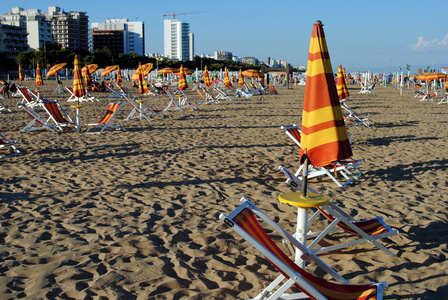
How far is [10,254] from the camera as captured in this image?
3.07 m

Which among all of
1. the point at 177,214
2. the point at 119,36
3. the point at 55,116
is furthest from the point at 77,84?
the point at 119,36

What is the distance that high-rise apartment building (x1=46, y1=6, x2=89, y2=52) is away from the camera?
11556 cm

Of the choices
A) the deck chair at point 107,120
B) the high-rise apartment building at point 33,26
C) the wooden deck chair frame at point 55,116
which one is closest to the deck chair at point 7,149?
the wooden deck chair frame at point 55,116

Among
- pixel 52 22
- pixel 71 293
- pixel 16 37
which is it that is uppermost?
pixel 52 22

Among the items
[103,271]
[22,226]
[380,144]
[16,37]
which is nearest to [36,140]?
A: [22,226]

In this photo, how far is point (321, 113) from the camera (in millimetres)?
2484

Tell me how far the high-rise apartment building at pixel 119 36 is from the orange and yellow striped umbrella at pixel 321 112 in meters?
132

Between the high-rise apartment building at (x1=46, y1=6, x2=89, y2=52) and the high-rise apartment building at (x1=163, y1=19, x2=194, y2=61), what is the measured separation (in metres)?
51.9

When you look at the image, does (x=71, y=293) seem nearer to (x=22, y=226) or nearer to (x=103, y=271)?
(x=103, y=271)

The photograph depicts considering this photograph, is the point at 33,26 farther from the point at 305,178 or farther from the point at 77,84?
the point at 305,178

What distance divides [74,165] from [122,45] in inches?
5220

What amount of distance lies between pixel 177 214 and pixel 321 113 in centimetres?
202

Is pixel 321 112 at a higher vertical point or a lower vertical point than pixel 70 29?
lower

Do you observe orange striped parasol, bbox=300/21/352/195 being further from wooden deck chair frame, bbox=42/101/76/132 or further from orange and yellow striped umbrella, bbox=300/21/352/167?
wooden deck chair frame, bbox=42/101/76/132
